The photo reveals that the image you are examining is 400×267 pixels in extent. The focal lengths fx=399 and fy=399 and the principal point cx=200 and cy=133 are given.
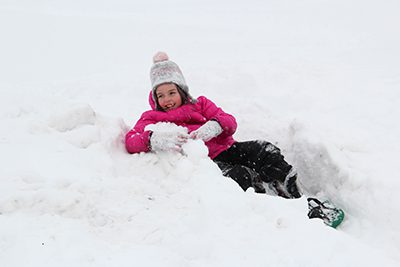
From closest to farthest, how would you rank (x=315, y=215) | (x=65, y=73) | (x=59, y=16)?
(x=315, y=215)
(x=65, y=73)
(x=59, y=16)

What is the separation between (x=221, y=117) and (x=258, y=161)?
530mm

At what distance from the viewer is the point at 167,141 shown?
3039 mm

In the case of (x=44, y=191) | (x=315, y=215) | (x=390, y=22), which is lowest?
(x=315, y=215)

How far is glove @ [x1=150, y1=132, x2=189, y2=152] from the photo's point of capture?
9.86ft

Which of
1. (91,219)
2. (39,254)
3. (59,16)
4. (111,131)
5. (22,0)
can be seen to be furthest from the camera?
(22,0)

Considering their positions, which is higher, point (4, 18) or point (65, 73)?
point (4, 18)

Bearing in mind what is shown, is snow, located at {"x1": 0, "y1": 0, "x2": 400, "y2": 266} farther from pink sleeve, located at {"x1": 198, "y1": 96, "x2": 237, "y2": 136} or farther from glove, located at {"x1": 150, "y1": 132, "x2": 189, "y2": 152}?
pink sleeve, located at {"x1": 198, "y1": 96, "x2": 237, "y2": 136}

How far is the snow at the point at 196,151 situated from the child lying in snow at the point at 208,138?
0.17 m

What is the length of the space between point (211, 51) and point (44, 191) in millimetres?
6089

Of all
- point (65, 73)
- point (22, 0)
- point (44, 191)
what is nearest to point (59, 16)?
point (22, 0)

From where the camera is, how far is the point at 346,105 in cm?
486

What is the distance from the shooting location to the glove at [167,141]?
3.01 metres

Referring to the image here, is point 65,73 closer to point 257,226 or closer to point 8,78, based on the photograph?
point 8,78

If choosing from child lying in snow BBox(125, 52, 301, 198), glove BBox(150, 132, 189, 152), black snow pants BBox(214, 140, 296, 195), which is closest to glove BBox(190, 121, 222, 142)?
child lying in snow BBox(125, 52, 301, 198)
